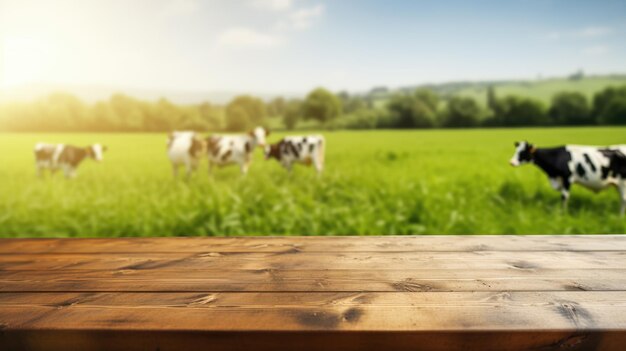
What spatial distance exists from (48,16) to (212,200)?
1989 mm

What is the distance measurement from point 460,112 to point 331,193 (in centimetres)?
131

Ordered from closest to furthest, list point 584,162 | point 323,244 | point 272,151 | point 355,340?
point 355,340 → point 323,244 → point 584,162 → point 272,151

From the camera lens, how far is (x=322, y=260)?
1224mm

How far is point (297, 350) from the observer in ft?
2.64

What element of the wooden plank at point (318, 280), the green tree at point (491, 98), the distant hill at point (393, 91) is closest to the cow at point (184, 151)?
the distant hill at point (393, 91)

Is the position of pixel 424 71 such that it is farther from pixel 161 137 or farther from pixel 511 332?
pixel 511 332

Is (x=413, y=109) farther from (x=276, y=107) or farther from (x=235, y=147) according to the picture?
(x=235, y=147)

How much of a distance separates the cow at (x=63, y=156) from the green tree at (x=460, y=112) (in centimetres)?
298

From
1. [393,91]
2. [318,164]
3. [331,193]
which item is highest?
→ [393,91]

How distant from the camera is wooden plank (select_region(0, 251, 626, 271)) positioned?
3.83 feet

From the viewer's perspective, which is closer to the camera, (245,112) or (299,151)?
(245,112)

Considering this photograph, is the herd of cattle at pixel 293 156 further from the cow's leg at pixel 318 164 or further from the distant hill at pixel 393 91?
the distant hill at pixel 393 91

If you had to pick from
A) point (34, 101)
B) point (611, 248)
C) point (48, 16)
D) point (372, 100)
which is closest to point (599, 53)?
point (372, 100)

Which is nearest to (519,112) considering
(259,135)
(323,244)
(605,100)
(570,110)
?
(570,110)
